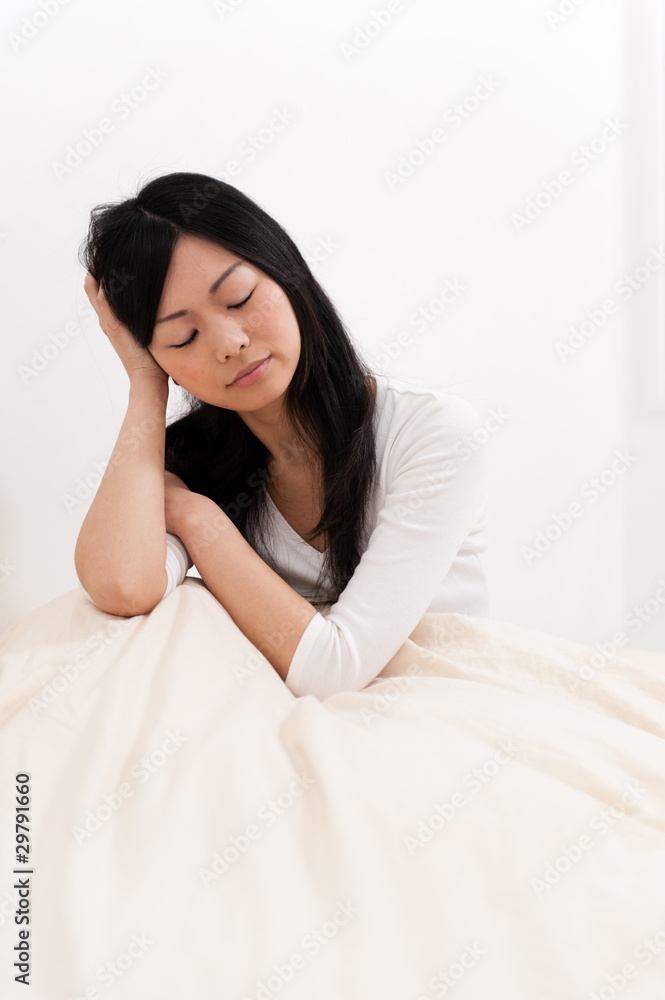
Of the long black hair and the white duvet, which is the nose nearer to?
the long black hair

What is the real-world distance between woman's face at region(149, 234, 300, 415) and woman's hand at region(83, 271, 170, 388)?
75mm

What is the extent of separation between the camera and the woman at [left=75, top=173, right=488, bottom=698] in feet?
3.17

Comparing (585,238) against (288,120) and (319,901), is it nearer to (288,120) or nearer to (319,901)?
(288,120)

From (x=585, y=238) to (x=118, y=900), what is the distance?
195 centimetres

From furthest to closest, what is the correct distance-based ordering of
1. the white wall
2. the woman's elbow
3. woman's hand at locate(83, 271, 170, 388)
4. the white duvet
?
the white wall, woman's hand at locate(83, 271, 170, 388), the woman's elbow, the white duvet

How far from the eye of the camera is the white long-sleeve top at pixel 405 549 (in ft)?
3.12

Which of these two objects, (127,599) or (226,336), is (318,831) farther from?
(226,336)

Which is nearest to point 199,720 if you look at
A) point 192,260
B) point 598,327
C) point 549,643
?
point 549,643

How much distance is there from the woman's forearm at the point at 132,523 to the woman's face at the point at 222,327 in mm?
104

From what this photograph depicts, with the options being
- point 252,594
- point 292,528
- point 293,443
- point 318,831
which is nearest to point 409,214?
point 293,443

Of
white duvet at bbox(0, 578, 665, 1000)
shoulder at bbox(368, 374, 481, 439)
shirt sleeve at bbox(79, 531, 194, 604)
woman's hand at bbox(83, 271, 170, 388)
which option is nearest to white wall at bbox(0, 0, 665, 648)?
woman's hand at bbox(83, 271, 170, 388)

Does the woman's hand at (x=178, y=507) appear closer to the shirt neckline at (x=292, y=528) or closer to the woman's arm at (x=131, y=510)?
the woman's arm at (x=131, y=510)

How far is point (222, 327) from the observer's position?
1016 millimetres

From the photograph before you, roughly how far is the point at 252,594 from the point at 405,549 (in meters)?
0.21
